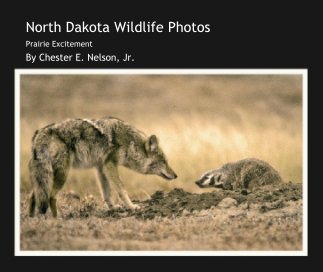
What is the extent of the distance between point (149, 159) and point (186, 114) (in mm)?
6577

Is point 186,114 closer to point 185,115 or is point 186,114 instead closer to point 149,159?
point 185,115

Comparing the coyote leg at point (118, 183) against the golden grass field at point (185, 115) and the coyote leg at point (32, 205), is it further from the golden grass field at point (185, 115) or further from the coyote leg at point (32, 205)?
the golden grass field at point (185, 115)

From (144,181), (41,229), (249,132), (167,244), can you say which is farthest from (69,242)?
(249,132)

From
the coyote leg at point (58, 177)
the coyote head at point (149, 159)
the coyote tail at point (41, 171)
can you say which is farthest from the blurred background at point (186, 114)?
the coyote tail at point (41, 171)

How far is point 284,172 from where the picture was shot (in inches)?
952

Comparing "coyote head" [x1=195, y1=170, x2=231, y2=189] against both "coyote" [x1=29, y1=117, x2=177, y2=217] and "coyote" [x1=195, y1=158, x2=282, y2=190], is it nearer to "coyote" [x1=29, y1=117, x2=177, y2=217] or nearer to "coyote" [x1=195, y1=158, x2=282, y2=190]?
"coyote" [x1=195, y1=158, x2=282, y2=190]

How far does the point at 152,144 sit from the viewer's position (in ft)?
70.6

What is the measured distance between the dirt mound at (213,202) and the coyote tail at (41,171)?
1403 mm

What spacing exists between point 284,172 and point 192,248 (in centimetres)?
667

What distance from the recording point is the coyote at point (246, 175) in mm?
22328

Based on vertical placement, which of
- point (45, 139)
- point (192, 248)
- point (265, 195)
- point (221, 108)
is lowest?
point (192, 248)

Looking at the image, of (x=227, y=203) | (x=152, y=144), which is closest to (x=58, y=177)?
(x=152, y=144)

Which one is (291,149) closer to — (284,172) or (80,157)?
(284,172)

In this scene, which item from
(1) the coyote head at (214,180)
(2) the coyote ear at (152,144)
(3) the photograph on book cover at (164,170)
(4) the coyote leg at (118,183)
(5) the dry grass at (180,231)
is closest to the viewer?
(5) the dry grass at (180,231)
